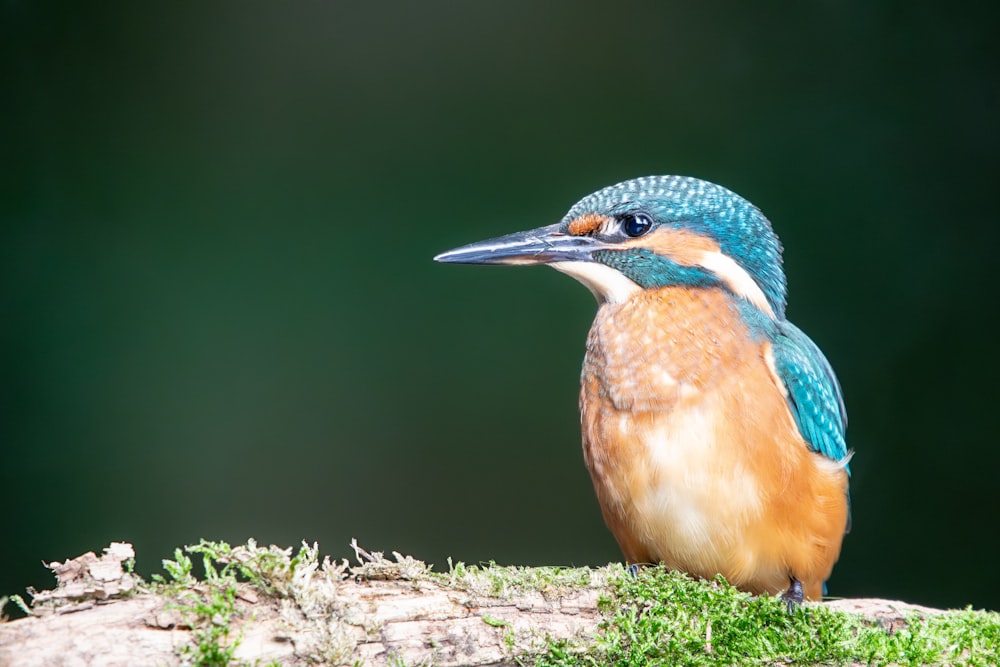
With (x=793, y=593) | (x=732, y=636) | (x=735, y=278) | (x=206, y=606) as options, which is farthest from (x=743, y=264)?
(x=206, y=606)

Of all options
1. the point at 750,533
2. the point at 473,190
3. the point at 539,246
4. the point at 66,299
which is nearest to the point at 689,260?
the point at 539,246

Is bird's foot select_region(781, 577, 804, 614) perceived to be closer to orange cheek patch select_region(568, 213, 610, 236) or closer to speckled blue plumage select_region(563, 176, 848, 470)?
speckled blue plumage select_region(563, 176, 848, 470)

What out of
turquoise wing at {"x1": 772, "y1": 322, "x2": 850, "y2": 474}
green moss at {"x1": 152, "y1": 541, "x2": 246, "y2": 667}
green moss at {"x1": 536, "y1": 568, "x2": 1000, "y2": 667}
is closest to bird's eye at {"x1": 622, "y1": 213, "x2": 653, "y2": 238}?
turquoise wing at {"x1": 772, "y1": 322, "x2": 850, "y2": 474}

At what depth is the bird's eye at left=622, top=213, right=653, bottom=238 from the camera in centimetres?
232

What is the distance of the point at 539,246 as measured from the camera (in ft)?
7.75

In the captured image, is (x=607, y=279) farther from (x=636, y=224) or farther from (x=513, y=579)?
(x=513, y=579)

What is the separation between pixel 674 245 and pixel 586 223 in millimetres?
216

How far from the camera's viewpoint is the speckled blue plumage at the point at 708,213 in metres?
2.34

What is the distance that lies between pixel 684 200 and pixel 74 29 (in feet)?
9.96

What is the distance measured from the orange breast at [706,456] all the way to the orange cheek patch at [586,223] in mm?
240

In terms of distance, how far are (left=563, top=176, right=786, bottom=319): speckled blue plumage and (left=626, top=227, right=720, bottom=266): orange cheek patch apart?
0.02 meters

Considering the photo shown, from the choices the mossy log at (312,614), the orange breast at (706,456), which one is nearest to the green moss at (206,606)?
the mossy log at (312,614)

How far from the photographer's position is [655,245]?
2.30 meters

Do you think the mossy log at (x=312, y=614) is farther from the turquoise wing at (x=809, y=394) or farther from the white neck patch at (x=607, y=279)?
the white neck patch at (x=607, y=279)
